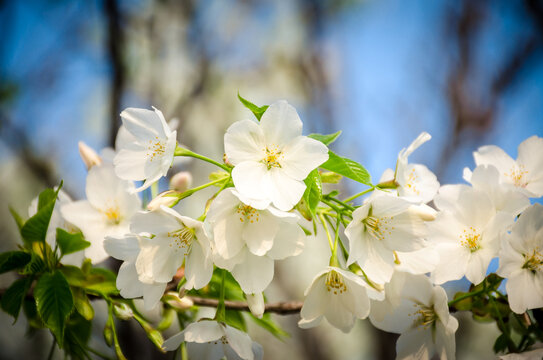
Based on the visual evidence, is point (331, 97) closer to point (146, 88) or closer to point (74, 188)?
point (146, 88)

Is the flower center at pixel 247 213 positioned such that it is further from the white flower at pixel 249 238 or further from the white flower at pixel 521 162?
the white flower at pixel 521 162

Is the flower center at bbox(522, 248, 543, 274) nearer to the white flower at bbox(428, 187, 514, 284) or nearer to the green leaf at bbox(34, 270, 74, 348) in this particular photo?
the white flower at bbox(428, 187, 514, 284)

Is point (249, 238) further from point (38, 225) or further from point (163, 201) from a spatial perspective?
point (38, 225)

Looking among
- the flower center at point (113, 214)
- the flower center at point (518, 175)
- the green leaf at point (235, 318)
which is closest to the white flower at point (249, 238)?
the green leaf at point (235, 318)

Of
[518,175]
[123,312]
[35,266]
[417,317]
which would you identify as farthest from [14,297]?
[518,175]

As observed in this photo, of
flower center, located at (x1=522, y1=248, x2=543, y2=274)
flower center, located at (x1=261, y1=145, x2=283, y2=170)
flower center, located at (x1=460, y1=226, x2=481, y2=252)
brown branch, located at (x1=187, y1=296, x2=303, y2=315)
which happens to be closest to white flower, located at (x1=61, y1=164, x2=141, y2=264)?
brown branch, located at (x1=187, y1=296, x2=303, y2=315)

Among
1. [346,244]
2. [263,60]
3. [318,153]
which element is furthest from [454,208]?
[263,60]

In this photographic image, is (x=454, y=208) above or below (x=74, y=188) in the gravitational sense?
above
